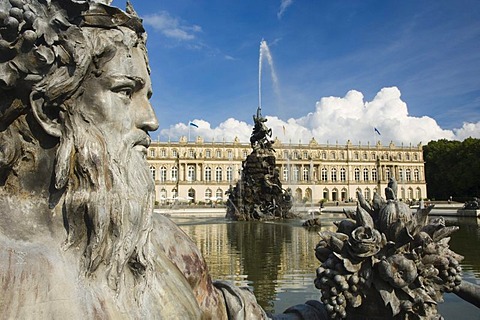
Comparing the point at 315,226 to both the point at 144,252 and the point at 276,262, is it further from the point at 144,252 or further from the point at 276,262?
the point at 144,252

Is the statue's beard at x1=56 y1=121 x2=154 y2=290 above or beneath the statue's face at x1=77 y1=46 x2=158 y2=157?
beneath

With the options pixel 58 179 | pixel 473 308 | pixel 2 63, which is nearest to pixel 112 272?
pixel 58 179

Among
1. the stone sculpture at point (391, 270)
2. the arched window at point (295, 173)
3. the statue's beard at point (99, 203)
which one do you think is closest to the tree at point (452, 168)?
the arched window at point (295, 173)

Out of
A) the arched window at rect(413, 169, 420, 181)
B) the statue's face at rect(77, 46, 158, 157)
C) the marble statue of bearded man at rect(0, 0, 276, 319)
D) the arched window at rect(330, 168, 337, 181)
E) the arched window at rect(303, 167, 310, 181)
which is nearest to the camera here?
the marble statue of bearded man at rect(0, 0, 276, 319)

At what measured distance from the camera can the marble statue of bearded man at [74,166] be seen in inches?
36.8

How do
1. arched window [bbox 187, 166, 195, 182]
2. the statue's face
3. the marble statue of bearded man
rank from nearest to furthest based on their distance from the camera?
the marble statue of bearded man → the statue's face → arched window [bbox 187, 166, 195, 182]

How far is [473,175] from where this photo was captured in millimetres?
51406

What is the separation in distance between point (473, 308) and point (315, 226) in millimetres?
9488

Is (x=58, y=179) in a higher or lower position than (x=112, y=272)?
higher

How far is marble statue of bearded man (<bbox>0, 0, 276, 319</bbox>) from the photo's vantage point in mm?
936

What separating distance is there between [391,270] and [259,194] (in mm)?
16791

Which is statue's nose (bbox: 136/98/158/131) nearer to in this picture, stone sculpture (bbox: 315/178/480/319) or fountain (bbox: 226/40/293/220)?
stone sculpture (bbox: 315/178/480/319)

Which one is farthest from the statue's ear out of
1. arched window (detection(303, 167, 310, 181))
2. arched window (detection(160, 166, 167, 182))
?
arched window (detection(303, 167, 310, 181))

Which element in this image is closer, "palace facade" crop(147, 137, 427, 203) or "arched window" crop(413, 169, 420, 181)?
"palace facade" crop(147, 137, 427, 203)
